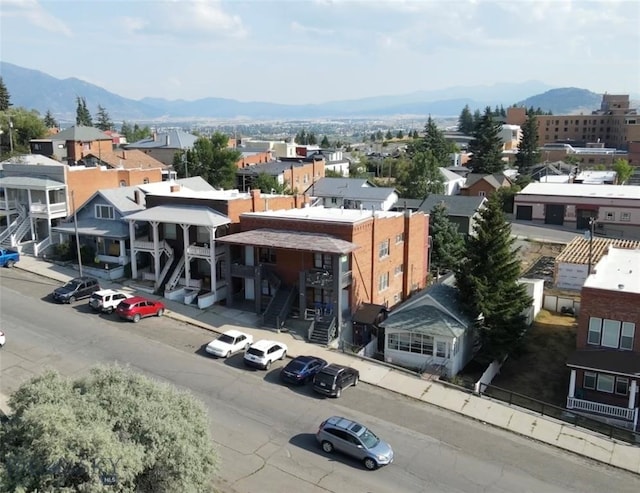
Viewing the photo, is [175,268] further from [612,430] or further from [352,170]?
[352,170]

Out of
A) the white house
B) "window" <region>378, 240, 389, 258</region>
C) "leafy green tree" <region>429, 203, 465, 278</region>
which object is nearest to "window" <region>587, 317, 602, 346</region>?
the white house

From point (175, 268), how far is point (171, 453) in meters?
29.6

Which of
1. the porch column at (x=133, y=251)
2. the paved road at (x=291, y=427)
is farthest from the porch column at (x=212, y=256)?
the porch column at (x=133, y=251)

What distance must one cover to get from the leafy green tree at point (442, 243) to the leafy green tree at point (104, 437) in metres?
40.2

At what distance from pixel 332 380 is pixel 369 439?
5.88 meters

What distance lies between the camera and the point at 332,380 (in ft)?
96.9

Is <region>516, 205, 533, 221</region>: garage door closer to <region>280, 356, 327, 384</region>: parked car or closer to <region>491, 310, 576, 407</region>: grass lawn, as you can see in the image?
<region>491, 310, 576, 407</region>: grass lawn

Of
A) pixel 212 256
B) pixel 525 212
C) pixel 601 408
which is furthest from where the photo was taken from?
pixel 525 212

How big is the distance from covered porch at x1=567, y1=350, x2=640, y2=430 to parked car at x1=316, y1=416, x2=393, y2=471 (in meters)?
13.7

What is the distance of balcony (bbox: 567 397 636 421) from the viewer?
1235 inches

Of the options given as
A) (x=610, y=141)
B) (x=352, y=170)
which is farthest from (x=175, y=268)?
(x=610, y=141)

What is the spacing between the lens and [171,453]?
55.4 feet

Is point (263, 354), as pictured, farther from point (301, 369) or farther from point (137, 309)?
point (137, 309)

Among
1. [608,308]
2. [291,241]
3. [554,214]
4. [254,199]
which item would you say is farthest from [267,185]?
[608,308]
